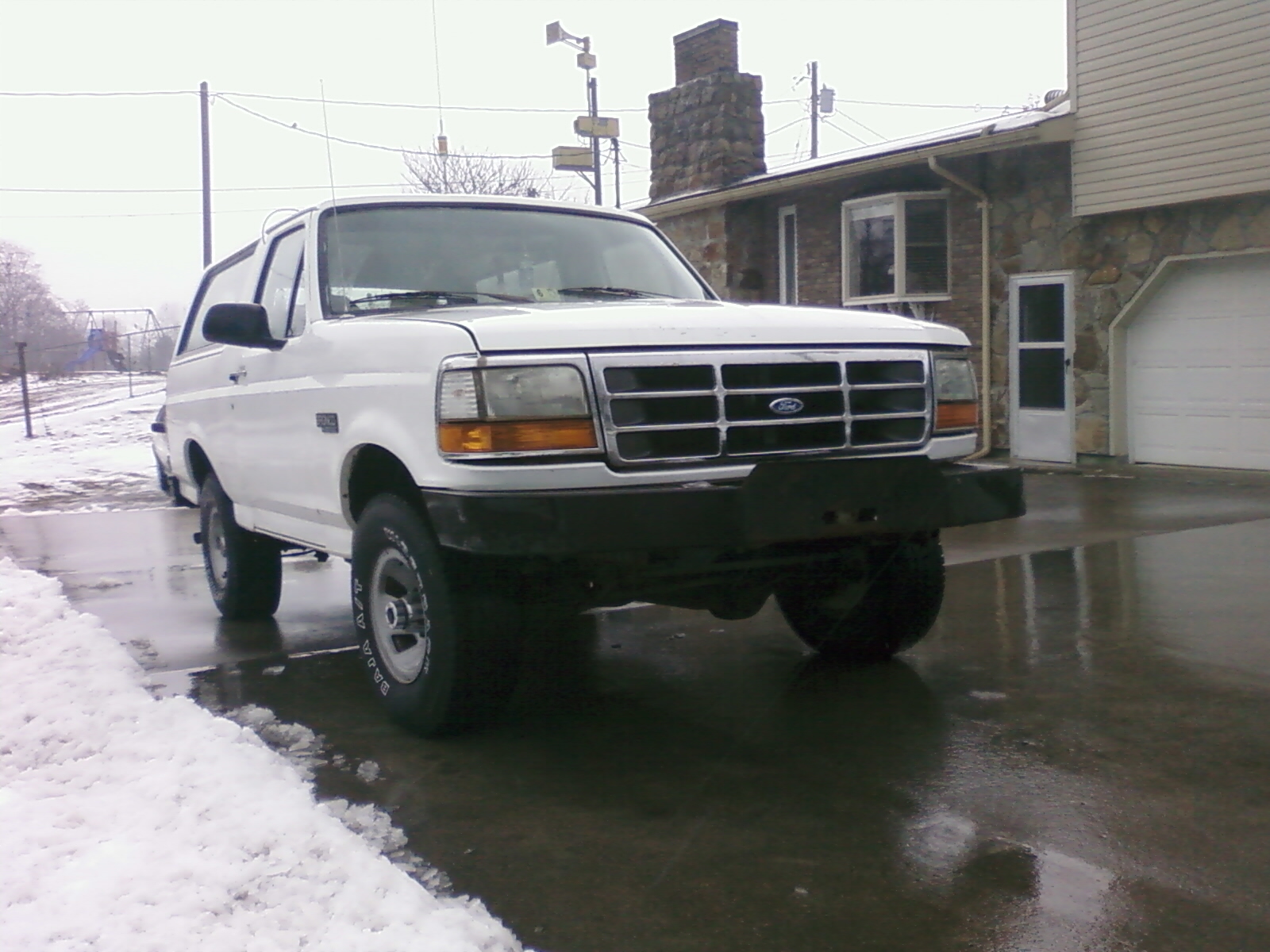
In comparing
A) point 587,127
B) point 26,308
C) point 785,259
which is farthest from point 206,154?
point 26,308

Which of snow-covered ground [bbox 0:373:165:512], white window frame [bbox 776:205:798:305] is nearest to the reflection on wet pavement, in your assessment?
snow-covered ground [bbox 0:373:165:512]

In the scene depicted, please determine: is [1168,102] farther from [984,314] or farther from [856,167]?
[856,167]

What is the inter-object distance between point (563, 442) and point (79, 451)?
1717 cm

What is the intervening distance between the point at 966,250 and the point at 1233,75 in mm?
3652

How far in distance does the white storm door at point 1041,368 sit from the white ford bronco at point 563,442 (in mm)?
9614

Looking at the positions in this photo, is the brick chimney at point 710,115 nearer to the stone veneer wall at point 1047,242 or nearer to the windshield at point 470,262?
the stone veneer wall at point 1047,242

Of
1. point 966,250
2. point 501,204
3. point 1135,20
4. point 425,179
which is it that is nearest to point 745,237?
point 966,250

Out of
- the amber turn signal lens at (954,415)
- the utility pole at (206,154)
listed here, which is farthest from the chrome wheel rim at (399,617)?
the utility pole at (206,154)

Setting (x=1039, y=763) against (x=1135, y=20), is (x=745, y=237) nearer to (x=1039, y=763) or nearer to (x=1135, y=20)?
(x=1135, y=20)

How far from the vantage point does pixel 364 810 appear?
3635 millimetres

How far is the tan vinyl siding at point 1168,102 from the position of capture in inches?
473

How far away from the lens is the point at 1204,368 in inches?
502

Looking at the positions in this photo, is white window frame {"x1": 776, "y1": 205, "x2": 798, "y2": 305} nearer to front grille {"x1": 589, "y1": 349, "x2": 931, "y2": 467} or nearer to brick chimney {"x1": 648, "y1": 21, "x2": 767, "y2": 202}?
brick chimney {"x1": 648, "y1": 21, "x2": 767, "y2": 202}

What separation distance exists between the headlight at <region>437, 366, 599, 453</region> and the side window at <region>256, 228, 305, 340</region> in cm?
172
